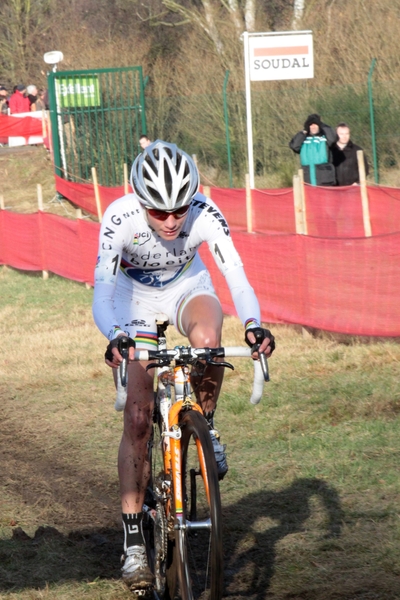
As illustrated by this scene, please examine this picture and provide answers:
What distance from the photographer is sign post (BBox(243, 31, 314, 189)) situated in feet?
67.1

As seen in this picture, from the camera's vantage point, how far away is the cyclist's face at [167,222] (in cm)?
451

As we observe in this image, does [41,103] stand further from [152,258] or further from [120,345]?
[120,345]

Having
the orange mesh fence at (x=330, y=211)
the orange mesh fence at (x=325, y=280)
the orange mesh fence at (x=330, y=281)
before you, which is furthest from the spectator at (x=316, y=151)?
the orange mesh fence at (x=330, y=281)

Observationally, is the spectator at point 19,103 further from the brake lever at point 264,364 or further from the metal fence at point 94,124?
the brake lever at point 264,364

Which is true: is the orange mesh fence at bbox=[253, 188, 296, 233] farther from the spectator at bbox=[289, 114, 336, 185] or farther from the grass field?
the grass field

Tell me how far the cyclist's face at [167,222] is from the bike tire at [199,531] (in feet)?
2.84

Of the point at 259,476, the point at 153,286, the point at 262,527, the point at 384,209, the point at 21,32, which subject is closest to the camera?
the point at 153,286

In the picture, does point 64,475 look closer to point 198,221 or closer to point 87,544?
point 87,544

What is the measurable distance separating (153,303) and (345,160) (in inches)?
453

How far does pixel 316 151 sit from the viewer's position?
1634 cm

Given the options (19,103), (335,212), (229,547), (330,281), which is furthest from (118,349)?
(19,103)

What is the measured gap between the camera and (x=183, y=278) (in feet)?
16.5

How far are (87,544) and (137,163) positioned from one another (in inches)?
88.8

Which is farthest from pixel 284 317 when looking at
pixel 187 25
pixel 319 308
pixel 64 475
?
pixel 187 25
